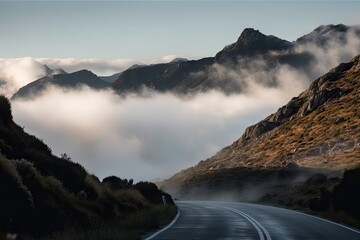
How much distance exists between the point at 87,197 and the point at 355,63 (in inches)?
6869

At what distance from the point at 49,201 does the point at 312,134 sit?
118 metres

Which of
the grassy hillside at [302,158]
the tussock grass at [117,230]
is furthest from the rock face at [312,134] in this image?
the tussock grass at [117,230]

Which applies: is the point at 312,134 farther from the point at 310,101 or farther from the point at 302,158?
the point at 310,101

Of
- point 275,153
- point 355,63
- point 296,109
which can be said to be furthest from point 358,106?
point 355,63

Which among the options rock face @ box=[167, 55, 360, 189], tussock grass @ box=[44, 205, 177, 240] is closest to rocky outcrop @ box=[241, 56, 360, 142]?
rock face @ box=[167, 55, 360, 189]

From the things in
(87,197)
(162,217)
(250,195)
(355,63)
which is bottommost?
(250,195)

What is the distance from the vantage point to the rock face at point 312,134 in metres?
102

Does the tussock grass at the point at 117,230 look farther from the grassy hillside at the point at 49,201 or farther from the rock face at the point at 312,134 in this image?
the rock face at the point at 312,134

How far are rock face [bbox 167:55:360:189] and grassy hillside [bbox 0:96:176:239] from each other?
6173 centimetres

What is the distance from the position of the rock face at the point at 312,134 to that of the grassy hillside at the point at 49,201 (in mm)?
61729

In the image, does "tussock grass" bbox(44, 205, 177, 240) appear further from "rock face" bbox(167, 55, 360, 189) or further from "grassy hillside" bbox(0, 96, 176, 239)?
"rock face" bbox(167, 55, 360, 189)

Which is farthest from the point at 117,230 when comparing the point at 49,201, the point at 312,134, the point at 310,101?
the point at 310,101

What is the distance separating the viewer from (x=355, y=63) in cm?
18100

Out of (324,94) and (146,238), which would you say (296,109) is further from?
(146,238)
